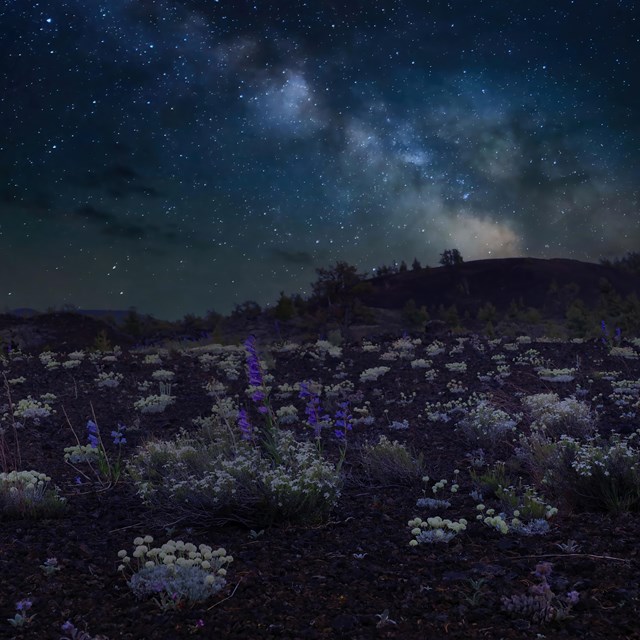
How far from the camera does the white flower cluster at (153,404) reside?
10.4 m

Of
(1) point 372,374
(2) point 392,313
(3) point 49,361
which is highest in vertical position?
(2) point 392,313

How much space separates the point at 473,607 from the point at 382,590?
56cm

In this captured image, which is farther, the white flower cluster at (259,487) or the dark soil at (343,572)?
the white flower cluster at (259,487)

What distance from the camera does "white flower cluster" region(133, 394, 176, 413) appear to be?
10367 millimetres

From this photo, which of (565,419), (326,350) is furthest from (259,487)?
(326,350)

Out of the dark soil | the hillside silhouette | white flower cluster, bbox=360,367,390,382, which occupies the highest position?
the hillside silhouette

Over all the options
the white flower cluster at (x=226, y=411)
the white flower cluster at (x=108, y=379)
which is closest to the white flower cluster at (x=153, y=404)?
the white flower cluster at (x=226, y=411)

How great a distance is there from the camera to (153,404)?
10.5 m

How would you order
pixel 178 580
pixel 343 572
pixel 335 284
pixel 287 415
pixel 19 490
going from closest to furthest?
1. pixel 178 580
2. pixel 343 572
3. pixel 19 490
4. pixel 287 415
5. pixel 335 284

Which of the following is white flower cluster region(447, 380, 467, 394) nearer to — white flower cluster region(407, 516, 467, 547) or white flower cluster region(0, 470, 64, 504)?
white flower cluster region(407, 516, 467, 547)

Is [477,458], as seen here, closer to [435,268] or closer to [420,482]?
[420,482]

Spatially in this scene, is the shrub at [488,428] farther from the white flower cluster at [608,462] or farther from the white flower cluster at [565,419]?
the white flower cluster at [608,462]

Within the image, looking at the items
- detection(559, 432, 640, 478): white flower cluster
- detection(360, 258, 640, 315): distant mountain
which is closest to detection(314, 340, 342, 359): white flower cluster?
detection(559, 432, 640, 478): white flower cluster

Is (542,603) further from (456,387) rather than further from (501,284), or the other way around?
(501,284)
